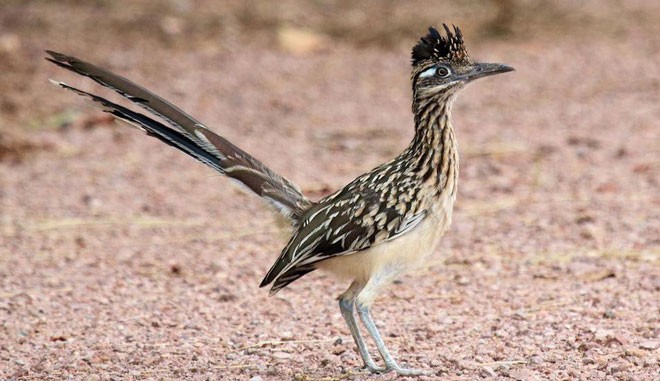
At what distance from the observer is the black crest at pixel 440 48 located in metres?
5.61

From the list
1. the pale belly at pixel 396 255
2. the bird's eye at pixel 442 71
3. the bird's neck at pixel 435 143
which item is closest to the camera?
the pale belly at pixel 396 255

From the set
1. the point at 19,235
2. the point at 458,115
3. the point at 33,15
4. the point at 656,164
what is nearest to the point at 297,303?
the point at 19,235

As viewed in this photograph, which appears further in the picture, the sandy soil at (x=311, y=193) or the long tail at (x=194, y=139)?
the sandy soil at (x=311, y=193)

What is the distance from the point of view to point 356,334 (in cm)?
546

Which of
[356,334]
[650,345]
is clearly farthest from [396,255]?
[650,345]

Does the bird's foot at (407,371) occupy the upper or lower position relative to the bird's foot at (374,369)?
lower

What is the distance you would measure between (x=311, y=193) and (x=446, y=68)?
3.58 m

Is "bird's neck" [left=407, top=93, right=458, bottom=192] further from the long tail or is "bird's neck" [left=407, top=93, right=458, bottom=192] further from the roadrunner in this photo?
the long tail

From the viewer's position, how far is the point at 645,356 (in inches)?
213

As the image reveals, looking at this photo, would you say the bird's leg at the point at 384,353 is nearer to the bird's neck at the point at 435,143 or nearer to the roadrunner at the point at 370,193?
the roadrunner at the point at 370,193

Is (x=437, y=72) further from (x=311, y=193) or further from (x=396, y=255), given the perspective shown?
(x=311, y=193)

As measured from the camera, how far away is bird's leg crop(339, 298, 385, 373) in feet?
17.7

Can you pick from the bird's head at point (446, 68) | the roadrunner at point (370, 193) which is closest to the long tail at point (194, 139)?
the roadrunner at point (370, 193)

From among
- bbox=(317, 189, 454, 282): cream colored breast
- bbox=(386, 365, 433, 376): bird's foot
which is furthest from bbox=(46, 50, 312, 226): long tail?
bbox=(386, 365, 433, 376): bird's foot
